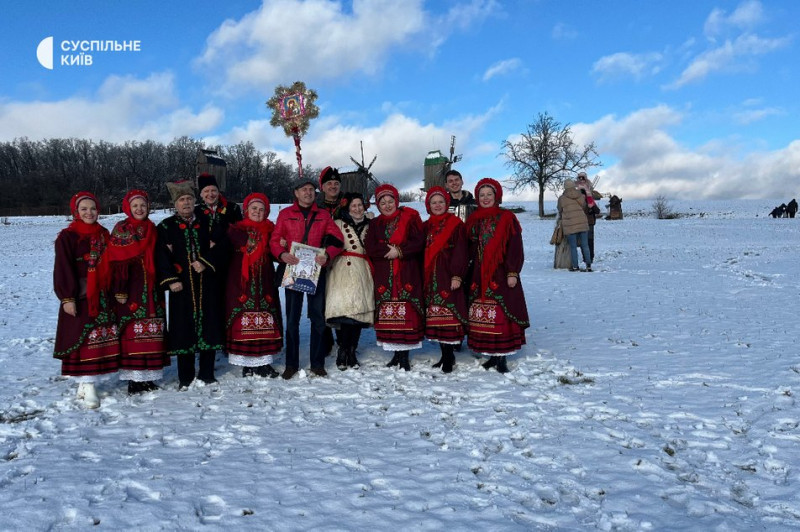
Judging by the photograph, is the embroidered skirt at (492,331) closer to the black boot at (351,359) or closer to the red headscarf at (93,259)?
the black boot at (351,359)

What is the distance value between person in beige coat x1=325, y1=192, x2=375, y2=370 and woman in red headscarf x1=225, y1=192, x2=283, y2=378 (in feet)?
2.22

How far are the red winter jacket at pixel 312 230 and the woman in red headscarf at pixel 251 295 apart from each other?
0.66ft

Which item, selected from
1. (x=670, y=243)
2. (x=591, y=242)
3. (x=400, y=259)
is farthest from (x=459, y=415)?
(x=670, y=243)

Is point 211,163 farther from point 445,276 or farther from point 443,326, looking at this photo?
→ point 443,326

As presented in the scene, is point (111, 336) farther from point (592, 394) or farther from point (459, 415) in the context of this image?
point (592, 394)

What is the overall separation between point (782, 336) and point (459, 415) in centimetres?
505

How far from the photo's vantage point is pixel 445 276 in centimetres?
585

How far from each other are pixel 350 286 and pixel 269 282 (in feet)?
2.92

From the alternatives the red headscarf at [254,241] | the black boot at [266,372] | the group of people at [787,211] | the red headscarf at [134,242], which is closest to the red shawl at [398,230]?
the red headscarf at [254,241]

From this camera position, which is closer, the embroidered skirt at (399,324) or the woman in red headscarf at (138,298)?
the woman in red headscarf at (138,298)

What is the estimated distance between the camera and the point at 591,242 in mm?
15531

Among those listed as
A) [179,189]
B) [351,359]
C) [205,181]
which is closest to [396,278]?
[351,359]

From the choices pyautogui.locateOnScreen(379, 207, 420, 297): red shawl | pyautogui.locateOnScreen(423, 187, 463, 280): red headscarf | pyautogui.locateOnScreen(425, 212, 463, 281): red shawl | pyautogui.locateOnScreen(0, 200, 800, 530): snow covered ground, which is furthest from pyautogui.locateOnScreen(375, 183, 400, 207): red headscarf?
pyautogui.locateOnScreen(0, 200, 800, 530): snow covered ground

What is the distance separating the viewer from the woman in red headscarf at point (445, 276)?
18.9 feet
